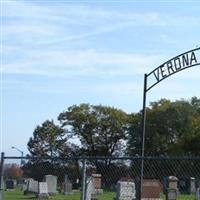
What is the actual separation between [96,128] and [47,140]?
7.20 meters

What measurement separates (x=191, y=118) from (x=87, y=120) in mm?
14919

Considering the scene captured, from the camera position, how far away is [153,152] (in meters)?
Answer: 75.9

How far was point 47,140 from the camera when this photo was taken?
85.1 m

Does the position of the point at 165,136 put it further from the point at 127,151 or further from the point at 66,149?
the point at 66,149

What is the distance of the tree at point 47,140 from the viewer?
8088 centimetres

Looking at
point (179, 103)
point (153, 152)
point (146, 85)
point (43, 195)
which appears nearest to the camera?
point (146, 85)

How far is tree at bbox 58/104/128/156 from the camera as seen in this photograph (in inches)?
3241

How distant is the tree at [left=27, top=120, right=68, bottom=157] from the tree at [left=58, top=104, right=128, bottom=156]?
165 centimetres

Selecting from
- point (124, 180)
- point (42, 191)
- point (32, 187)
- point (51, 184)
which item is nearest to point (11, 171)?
point (32, 187)

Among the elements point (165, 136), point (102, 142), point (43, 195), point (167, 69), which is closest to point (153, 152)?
point (165, 136)

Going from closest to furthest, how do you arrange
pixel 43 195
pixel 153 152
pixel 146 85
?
pixel 146 85 < pixel 43 195 < pixel 153 152

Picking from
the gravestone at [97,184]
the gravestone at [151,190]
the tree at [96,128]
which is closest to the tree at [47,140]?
the tree at [96,128]

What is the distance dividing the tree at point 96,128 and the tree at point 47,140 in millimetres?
1651

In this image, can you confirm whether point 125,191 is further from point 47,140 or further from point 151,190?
point 47,140
